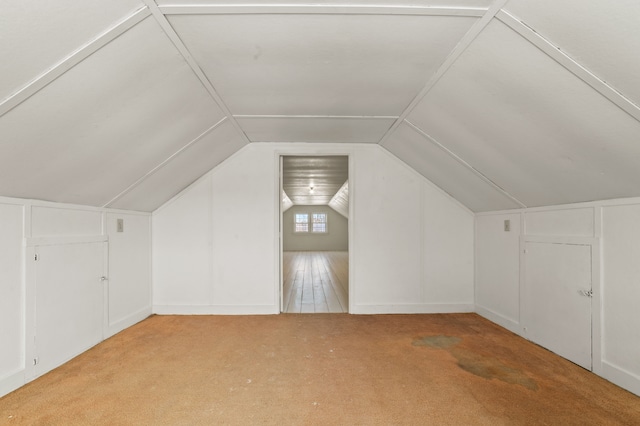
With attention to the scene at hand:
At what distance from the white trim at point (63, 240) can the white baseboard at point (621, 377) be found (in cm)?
417

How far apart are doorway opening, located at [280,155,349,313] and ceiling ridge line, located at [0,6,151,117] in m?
2.69

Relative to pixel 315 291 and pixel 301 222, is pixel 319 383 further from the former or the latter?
pixel 301 222

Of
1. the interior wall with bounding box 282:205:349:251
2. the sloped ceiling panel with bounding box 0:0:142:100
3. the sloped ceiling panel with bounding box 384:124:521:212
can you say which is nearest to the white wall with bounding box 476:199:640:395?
the sloped ceiling panel with bounding box 384:124:521:212

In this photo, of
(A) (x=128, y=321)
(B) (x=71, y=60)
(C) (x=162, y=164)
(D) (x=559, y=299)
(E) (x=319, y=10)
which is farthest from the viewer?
(A) (x=128, y=321)

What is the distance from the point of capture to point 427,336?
327 cm

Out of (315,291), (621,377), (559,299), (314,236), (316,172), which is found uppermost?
(316,172)

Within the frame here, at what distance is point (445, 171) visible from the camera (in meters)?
3.70

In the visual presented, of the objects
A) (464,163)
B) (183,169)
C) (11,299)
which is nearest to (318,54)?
(464,163)

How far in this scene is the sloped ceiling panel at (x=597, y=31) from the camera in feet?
4.29

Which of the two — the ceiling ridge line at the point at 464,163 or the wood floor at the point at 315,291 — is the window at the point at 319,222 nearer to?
the wood floor at the point at 315,291

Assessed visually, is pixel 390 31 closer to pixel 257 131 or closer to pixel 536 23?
pixel 536 23

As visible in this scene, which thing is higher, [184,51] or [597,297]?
[184,51]

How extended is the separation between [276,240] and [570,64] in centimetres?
328

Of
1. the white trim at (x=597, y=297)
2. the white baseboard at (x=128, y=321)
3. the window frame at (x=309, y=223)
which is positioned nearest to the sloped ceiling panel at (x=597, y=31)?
the white trim at (x=597, y=297)
